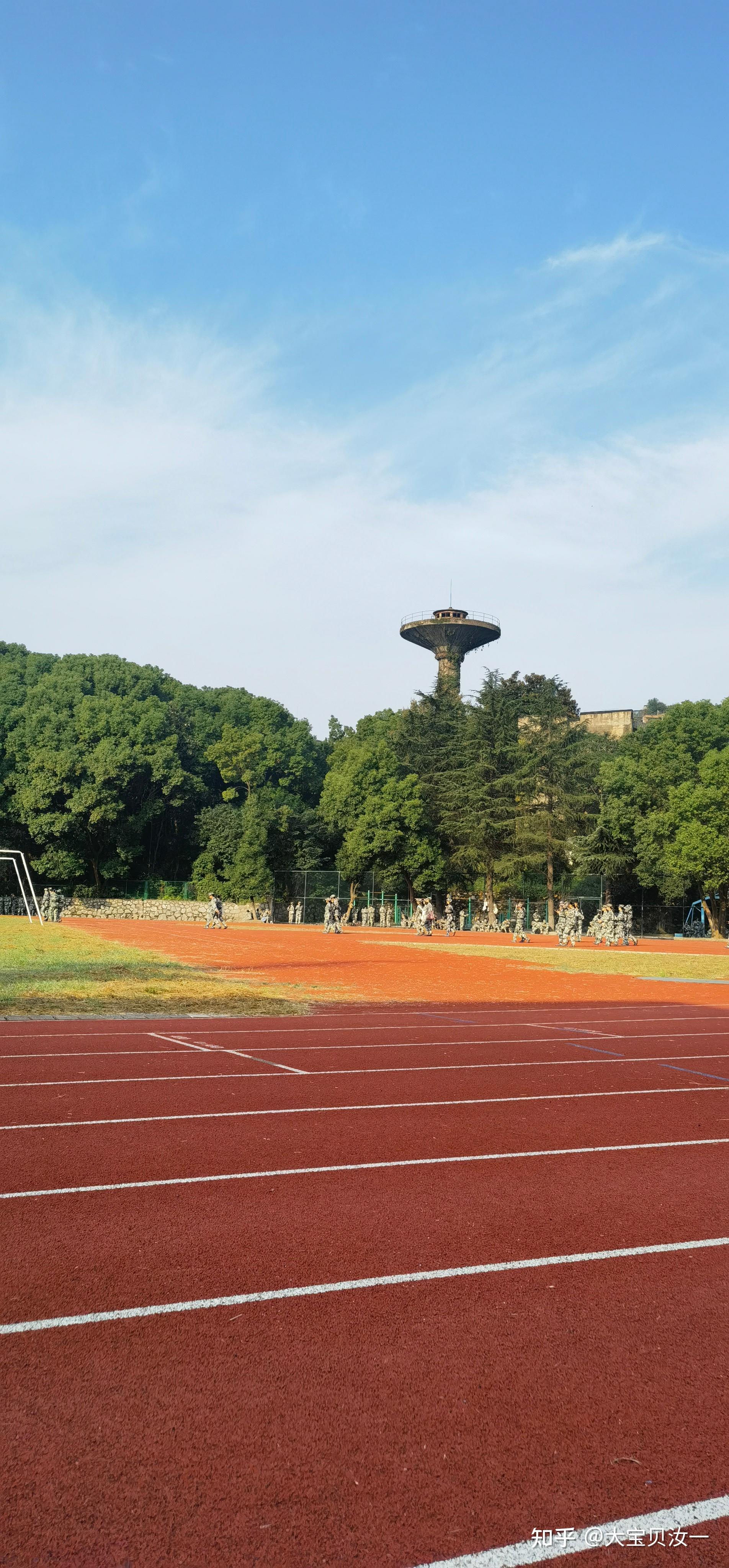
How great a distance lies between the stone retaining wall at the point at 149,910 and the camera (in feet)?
208

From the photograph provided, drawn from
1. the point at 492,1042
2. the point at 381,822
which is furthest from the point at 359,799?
the point at 492,1042

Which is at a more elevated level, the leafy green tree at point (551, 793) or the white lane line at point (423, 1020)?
the leafy green tree at point (551, 793)

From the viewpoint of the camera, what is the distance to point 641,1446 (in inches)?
146

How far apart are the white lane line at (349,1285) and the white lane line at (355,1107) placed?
352cm

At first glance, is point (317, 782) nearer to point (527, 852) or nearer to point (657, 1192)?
point (527, 852)

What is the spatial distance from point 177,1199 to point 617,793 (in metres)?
52.7

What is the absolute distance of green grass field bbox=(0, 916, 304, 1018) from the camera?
1598cm

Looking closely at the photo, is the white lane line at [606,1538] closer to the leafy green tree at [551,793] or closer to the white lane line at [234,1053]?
the white lane line at [234,1053]

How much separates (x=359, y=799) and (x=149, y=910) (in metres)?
13.6

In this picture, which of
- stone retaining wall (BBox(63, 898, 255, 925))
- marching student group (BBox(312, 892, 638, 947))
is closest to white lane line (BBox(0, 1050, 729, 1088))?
marching student group (BBox(312, 892, 638, 947))

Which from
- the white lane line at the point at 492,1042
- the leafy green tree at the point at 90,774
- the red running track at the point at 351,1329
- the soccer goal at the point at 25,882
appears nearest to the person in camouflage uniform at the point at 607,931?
the soccer goal at the point at 25,882

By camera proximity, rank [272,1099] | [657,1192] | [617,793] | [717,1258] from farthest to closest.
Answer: [617,793]
[272,1099]
[657,1192]
[717,1258]

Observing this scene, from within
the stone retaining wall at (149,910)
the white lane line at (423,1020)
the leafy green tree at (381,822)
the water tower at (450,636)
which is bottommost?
→ the white lane line at (423,1020)

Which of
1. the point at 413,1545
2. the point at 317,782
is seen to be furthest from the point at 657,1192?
the point at 317,782
